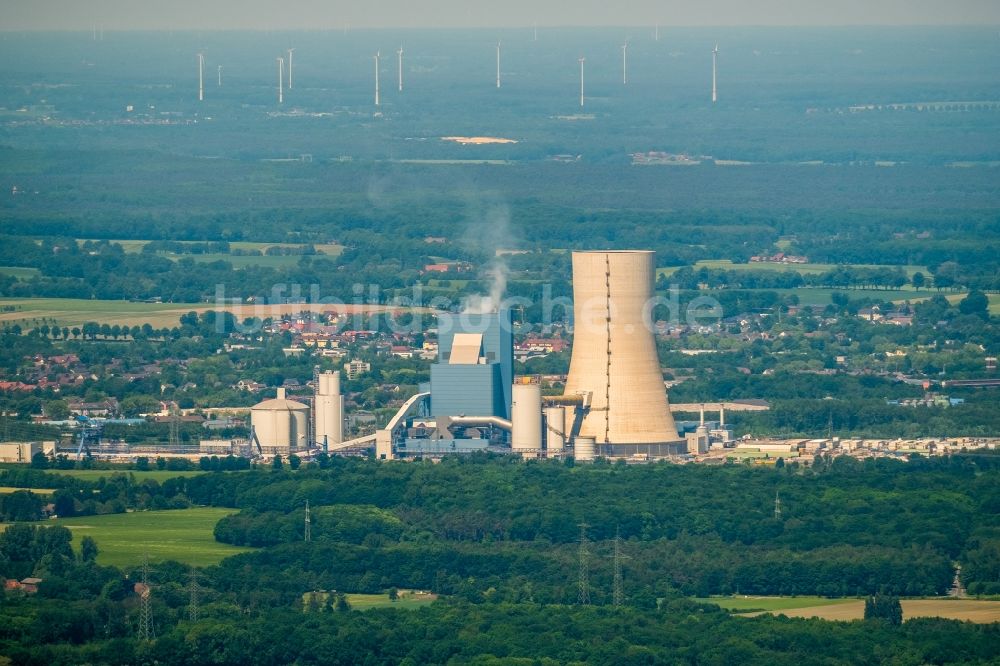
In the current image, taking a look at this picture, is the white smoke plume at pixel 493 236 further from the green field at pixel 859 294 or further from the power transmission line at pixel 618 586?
the power transmission line at pixel 618 586

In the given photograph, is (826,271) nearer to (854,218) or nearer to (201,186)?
(854,218)

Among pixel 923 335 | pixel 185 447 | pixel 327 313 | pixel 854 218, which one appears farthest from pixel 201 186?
pixel 185 447

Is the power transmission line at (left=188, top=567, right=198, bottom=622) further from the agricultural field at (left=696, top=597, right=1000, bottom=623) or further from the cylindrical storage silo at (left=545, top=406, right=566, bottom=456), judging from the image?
the cylindrical storage silo at (left=545, top=406, right=566, bottom=456)

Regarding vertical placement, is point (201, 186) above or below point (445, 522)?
above

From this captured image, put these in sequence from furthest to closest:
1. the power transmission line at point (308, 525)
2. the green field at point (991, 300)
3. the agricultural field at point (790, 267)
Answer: the agricultural field at point (790, 267)
the green field at point (991, 300)
the power transmission line at point (308, 525)

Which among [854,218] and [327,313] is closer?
[327,313]

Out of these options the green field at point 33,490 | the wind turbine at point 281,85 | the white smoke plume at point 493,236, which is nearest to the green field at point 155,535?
the green field at point 33,490
